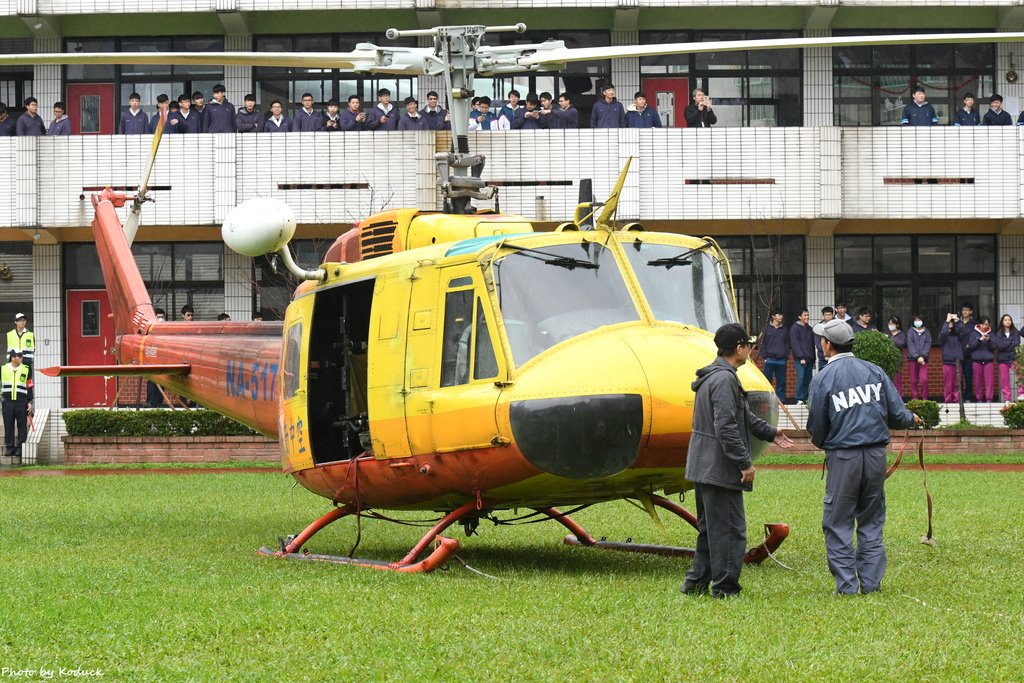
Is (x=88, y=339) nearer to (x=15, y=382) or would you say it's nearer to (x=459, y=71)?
(x=15, y=382)

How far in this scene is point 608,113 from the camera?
99.8 feet

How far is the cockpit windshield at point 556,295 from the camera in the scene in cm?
1096

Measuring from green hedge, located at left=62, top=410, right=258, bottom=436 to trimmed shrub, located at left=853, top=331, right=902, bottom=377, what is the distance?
38.2 feet

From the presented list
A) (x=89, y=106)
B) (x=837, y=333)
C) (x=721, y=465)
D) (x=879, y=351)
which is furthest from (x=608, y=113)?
(x=721, y=465)

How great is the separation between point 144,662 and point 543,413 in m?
3.60

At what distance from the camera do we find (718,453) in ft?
32.7

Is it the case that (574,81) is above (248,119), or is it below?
above

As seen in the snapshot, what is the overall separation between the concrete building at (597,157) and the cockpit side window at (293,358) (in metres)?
16.9

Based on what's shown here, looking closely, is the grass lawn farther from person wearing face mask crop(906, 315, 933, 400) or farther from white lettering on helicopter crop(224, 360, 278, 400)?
person wearing face mask crop(906, 315, 933, 400)

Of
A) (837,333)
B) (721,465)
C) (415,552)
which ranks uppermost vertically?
(837,333)

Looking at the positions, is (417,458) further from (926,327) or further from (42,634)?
(926,327)

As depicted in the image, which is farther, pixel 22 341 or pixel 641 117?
pixel 641 117

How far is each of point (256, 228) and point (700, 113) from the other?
817 inches

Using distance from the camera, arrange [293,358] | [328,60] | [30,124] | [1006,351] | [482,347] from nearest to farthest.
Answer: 1. [482,347]
2. [328,60]
3. [293,358]
4. [1006,351]
5. [30,124]
